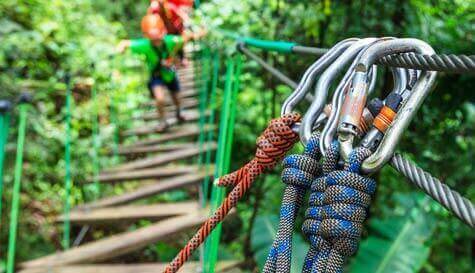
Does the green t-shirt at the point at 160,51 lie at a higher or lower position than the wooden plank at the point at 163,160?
higher

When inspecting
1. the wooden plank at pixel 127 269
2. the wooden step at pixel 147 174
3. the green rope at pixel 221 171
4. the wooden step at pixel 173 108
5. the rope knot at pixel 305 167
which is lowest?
the wooden plank at pixel 127 269

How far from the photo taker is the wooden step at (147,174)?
113 inches

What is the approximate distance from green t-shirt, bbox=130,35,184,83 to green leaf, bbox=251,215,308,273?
1449 millimetres

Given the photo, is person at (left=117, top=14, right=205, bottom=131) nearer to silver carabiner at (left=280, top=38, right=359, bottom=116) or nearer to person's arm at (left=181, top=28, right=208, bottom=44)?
person's arm at (left=181, top=28, right=208, bottom=44)

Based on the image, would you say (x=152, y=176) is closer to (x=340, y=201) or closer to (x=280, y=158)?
(x=280, y=158)

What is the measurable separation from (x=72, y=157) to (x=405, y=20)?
2.31 meters

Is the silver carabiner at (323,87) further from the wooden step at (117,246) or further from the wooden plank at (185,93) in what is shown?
the wooden plank at (185,93)

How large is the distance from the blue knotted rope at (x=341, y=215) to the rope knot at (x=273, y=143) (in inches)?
5.6

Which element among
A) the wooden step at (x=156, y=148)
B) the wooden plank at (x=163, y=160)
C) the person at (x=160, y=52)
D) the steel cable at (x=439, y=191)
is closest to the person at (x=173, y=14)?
the person at (x=160, y=52)

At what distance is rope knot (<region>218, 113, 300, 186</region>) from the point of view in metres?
0.72

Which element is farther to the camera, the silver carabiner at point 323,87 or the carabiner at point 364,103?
the silver carabiner at point 323,87

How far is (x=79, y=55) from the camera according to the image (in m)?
4.01

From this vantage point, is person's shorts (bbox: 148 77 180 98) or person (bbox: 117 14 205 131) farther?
person's shorts (bbox: 148 77 180 98)

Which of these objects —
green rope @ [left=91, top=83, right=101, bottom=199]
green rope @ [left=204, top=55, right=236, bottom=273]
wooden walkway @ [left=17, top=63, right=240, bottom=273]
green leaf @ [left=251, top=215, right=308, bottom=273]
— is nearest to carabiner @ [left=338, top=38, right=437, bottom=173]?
green rope @ [left=204, top=55, right=236, bottom=273]
